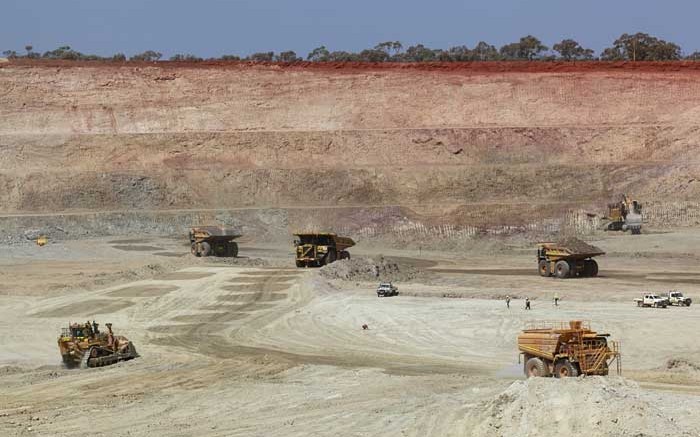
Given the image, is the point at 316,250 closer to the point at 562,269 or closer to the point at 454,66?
the point at 562,269

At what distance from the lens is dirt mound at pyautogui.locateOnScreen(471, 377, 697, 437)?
17.0m

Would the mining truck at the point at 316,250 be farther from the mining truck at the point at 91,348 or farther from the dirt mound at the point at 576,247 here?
the mining truck at the point at 91,348

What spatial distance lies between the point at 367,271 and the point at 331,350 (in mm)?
16156

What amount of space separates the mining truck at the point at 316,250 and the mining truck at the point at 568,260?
984 cm

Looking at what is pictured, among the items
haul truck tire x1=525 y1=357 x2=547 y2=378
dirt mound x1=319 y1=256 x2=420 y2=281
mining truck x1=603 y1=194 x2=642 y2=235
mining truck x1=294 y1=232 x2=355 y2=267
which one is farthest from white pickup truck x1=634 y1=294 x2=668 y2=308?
mining truck x1=603 y1=194 x2=642 y2=235

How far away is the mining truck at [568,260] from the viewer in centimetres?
4700

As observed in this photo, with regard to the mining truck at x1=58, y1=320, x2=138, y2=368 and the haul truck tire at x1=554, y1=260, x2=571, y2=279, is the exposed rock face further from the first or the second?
the mining truck at x1=58, y1=320, x2=138, y2=368

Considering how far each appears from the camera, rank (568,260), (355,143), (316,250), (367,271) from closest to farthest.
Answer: (568,260) → (367,271) → (316,250) → (355,143)

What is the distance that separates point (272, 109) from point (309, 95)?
10.3 ft

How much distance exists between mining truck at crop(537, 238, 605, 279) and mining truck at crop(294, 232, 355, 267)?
984 centimetres

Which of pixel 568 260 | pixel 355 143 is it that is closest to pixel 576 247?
pixel 568 260

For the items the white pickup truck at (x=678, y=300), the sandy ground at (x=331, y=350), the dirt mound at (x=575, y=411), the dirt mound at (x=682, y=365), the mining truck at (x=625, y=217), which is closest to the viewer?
the dirt mound at (x=575, y=411)

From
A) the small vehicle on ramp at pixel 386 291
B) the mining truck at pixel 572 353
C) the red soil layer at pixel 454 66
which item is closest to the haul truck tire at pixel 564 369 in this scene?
the mining truck at pixel 572 353

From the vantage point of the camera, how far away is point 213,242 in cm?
5756
